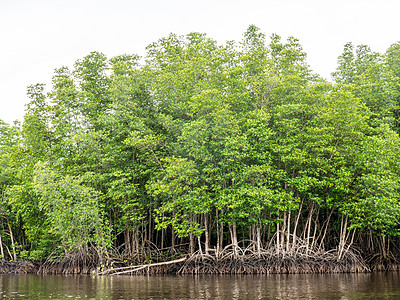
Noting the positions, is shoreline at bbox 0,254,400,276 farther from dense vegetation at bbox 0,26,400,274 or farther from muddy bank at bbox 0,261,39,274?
muddy bank at bbox 0,261,39,274

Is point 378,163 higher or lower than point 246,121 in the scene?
lower

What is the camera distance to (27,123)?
2777cm

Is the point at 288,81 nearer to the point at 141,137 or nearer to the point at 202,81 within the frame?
the point at 202,81

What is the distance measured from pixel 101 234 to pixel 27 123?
32.0 ft

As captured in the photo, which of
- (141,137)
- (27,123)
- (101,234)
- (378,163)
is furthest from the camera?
(27,123)

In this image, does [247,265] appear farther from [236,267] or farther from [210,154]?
[210,154]

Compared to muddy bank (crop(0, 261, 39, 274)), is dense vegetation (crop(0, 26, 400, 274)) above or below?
above

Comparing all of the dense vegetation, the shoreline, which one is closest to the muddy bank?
the dense vegetation

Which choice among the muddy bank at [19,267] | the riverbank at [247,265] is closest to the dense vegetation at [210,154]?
the riverbank at [247,265]

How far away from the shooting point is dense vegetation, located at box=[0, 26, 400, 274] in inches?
889

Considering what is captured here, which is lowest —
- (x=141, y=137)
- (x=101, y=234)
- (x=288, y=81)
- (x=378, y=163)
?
(x=101, y=234)

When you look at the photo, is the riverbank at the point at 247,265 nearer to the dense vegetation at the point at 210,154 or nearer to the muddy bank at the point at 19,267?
the dense vegetation at the point at 210,154

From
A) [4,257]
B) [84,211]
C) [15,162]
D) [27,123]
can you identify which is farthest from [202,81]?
[4,257]

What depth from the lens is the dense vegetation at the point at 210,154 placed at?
2258 centimetres
